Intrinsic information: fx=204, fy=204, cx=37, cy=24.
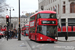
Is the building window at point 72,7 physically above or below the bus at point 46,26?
above

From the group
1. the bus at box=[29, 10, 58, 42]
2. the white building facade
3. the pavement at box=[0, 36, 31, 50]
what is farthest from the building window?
the pavement at box=[0, 36, 31, 50]

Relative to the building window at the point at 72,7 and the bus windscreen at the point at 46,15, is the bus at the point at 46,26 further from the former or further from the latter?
the building window at the point at 72,7

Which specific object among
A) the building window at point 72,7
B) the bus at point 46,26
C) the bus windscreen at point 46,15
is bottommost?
the bus at point 46,26

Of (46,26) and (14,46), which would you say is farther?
(46,26)

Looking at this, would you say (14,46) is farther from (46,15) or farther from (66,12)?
(66,12)

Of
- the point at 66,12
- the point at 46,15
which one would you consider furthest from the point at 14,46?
the point at 66,12

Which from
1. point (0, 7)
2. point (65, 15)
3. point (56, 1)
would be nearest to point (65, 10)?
point (65, 15)

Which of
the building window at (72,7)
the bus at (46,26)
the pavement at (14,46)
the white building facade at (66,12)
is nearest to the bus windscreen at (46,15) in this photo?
the bus at (46,26)

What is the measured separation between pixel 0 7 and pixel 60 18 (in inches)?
1452

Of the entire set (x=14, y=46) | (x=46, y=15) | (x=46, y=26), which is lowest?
(x=14, y=46)

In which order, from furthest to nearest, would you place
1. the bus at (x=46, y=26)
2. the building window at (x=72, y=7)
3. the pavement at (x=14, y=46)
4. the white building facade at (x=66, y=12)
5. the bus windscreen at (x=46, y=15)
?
the white building facade at (x=66, y=12), the building window at (x=72, y=7), the bus windscreen at (x=46, y=15), the bus at (x=46, y=26), the pavement at (x=14, y=46)

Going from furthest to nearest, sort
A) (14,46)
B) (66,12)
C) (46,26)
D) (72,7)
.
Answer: (66,12), (72,7), (46,26), (14,46)

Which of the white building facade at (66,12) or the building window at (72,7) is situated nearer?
the building window at (72,7)

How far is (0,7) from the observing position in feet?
56.9
